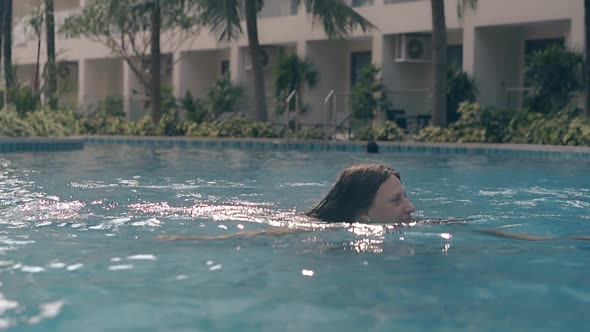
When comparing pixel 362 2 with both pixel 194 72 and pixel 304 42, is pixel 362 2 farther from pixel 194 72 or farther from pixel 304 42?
pixel 194 72

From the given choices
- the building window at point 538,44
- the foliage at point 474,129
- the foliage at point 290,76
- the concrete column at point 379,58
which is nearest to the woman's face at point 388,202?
the foliage at point 474,129

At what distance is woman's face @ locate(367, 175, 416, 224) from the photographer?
20.5ft

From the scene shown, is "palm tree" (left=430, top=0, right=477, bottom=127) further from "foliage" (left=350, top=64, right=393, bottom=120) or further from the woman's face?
the woman's face

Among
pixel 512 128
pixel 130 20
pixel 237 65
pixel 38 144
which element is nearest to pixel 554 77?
pixel 512 128

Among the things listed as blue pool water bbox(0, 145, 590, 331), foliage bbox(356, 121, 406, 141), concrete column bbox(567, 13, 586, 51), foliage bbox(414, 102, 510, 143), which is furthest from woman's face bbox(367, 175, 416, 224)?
foliage bbox(356, 121, 406, 141)

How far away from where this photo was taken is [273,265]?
19.0 feet

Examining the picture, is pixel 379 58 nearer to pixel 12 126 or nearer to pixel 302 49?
pixel 302 49

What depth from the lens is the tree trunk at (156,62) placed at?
24.7 metres

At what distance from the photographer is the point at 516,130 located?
64.0ft

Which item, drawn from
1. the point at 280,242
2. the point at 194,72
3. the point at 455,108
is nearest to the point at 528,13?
the point at 455,108

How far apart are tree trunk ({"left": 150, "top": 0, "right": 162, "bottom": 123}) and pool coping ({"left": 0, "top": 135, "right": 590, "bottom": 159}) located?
333cm

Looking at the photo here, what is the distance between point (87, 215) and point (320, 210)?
230 cm

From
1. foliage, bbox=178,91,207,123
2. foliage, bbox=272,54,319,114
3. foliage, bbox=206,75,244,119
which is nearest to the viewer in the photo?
foliage, bbox=272,54,319,114

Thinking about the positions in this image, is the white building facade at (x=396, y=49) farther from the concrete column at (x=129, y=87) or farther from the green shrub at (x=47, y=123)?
the green shrub at (x=47, y=123)
